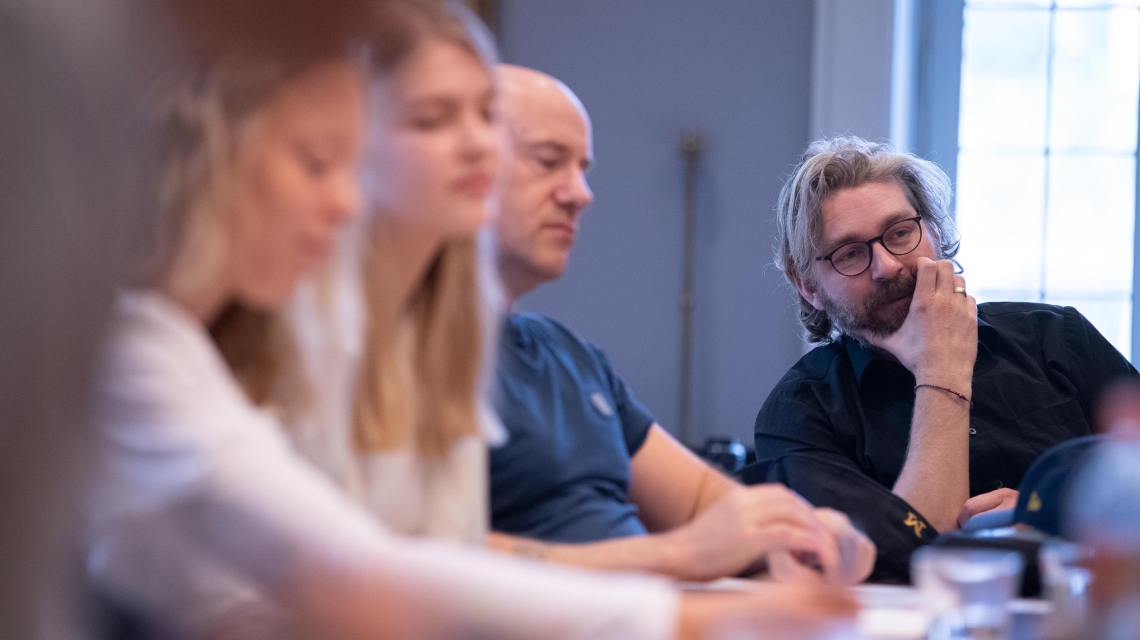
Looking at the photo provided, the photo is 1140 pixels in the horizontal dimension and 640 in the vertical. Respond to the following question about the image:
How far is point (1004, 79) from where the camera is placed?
103 inches

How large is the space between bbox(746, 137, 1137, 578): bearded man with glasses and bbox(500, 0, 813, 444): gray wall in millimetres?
819

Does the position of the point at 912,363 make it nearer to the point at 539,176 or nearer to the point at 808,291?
the point at 808,291

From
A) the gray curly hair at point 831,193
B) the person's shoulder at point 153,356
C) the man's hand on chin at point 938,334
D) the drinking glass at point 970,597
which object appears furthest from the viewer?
the gray curly hair at point 831,193

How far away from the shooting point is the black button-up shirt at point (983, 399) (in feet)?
4.70

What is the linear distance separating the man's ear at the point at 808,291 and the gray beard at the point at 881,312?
14 cm

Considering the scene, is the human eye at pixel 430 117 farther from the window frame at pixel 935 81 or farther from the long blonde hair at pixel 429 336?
the window frame at pixel 935 81

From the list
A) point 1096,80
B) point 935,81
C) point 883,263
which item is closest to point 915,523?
point 883,263

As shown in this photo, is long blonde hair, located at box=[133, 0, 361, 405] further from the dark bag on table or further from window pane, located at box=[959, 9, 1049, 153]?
window pane, located at box=[959, 9, 1049, 153]

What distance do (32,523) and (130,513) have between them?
0.05 meters

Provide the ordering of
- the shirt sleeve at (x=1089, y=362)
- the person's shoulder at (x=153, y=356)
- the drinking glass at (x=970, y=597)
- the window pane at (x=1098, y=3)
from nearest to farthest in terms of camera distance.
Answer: the person's shoulder at (x=153, y=356)
the drinking glass at (x=970, y=597)
the shirt sleeve at (x=1089, y=362)
the window pane at (x=1098, y=3)

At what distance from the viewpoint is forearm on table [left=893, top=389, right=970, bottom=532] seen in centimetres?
130

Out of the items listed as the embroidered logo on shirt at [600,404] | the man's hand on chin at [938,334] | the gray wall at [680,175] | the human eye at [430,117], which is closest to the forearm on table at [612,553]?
the embroidered logo on shirt at [600,404]

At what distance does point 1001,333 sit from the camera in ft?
5.16

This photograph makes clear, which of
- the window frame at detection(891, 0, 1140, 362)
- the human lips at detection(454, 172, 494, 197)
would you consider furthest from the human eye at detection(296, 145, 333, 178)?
the window frame at detection(891, 0, 1140, 362)
